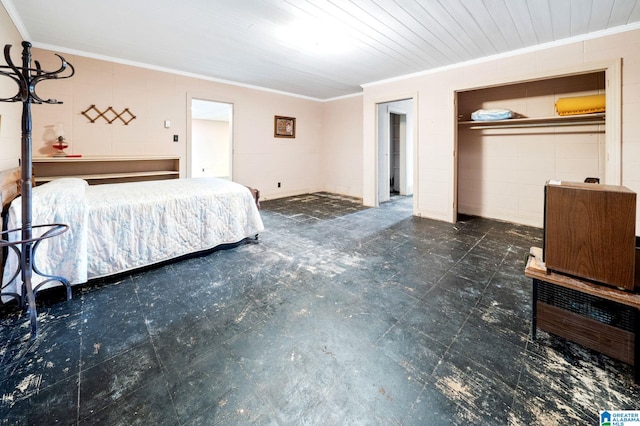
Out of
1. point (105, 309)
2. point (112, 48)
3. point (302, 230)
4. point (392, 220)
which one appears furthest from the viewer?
point (392, 220)

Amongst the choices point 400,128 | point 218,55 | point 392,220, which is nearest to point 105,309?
point 218,55

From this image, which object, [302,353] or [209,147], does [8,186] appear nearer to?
[302,353]

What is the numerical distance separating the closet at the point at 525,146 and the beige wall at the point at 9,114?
542 centimetres

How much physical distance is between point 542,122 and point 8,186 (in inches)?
236

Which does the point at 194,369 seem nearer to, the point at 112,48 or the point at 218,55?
the point at 218,55

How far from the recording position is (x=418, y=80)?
4734mm

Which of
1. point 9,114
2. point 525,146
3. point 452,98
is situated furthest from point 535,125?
point 9,114

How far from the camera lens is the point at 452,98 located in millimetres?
4367

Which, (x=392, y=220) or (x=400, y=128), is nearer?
(x=392, y=220)

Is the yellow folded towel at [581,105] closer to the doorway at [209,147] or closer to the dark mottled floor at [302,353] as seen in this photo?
the dark mottled floor at [302,353]

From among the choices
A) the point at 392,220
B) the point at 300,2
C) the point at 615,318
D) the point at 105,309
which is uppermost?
the point at 300,2

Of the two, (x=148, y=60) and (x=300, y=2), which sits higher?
(x=148, y=60)

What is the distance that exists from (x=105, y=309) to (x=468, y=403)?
2291 millimetres

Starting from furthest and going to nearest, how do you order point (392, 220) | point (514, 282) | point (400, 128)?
point (400, 128) < point (392, 220) < point (514, 282)
